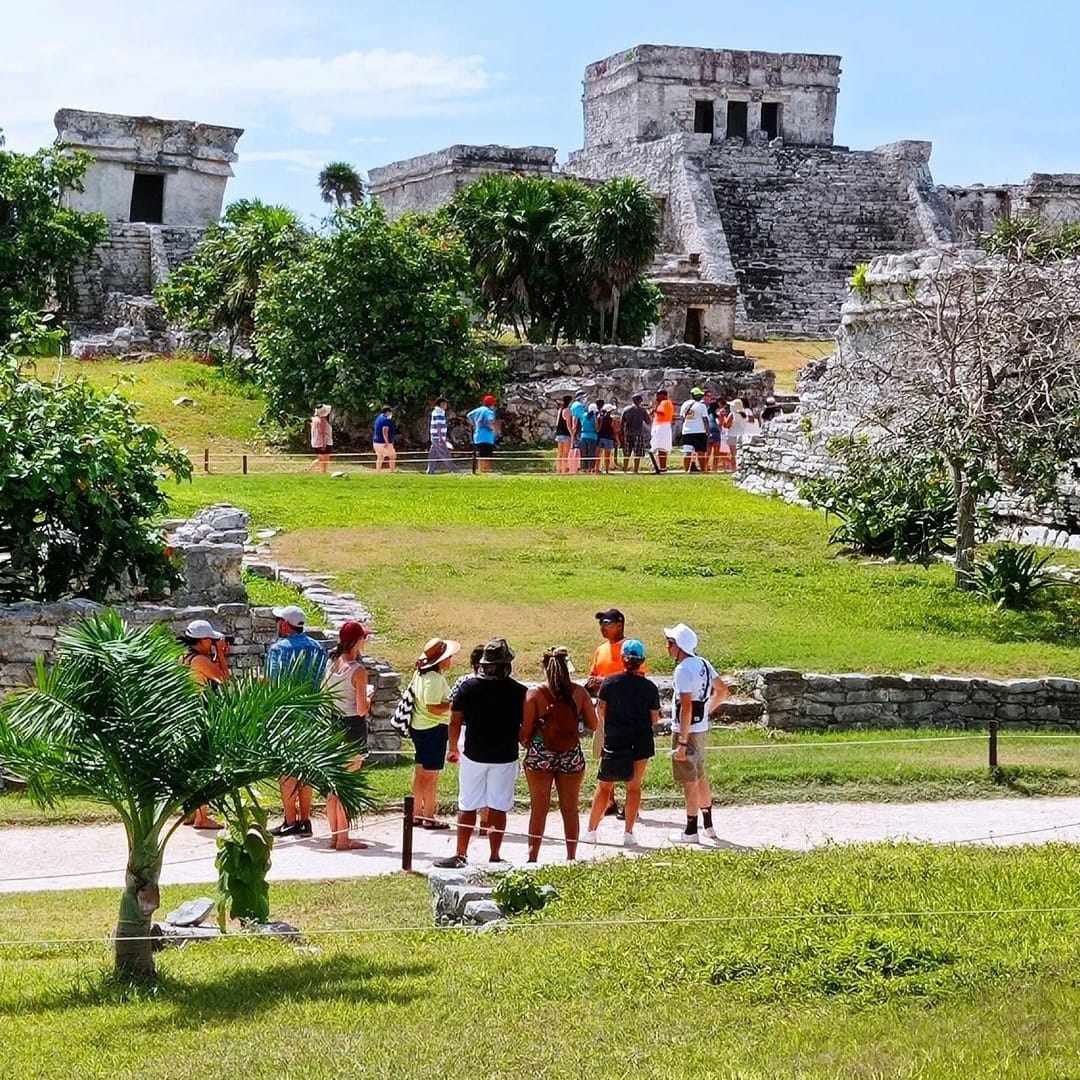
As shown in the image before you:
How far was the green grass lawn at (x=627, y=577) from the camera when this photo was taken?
15.5m

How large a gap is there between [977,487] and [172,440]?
42.3 feet

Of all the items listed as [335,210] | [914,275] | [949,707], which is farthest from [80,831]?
[335,210]

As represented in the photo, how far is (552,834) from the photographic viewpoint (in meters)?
11.3

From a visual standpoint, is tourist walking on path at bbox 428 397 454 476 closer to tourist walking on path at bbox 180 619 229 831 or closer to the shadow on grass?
tourist walking on path at bbox 180 619 229 831

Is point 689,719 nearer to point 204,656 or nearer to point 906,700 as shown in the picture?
point 204,656

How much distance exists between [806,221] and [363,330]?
21.4 meters

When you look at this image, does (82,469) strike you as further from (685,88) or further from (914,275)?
(685,88)

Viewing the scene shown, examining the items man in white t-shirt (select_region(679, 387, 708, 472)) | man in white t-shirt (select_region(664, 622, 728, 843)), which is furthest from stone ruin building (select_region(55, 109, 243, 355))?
man in white t-shirt (select_region(664, 622, 728, 843))

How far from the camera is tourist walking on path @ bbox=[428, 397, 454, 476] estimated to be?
82.6 ft

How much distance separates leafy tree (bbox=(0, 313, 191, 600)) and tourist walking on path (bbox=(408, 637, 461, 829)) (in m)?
4.11

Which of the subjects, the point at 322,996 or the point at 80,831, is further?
the point at 80,831

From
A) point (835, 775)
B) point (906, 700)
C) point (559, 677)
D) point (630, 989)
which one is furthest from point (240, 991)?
point (906, 700)

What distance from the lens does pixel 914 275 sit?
2305cm

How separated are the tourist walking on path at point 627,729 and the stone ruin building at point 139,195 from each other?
25068 millimetres
